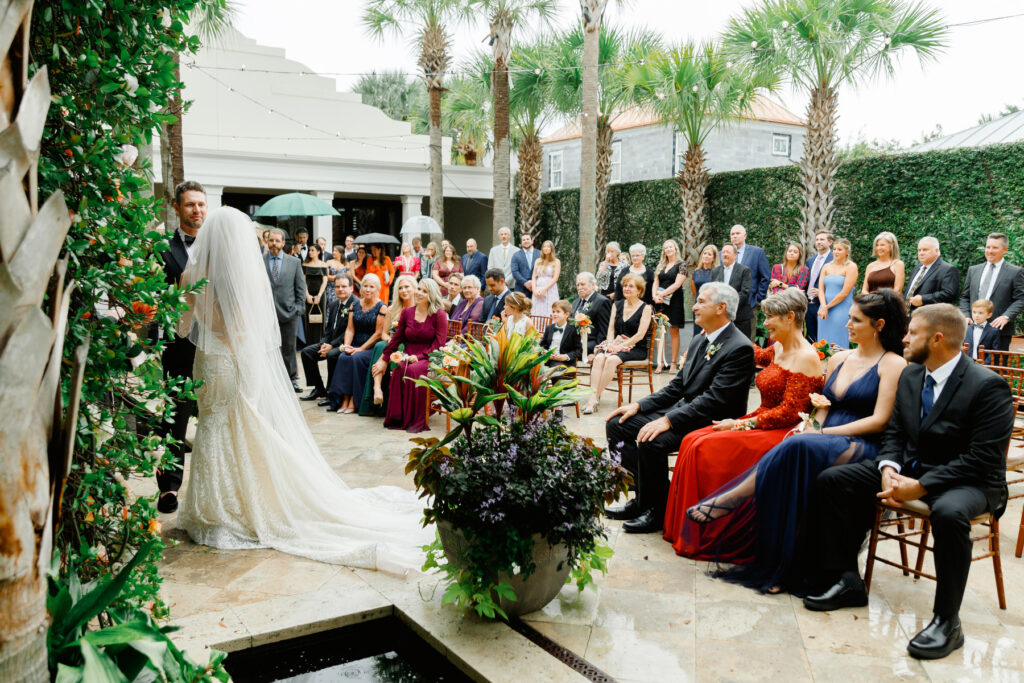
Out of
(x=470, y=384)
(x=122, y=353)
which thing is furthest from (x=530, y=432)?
(x=122, y=353)

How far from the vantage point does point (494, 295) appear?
30.1 ft

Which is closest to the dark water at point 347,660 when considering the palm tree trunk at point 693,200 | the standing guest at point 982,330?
the standing guest at point 982,330

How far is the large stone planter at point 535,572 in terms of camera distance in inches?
130

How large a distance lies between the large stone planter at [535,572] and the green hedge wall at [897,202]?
32.3 ft

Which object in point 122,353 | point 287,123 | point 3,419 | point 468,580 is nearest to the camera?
point 3,419

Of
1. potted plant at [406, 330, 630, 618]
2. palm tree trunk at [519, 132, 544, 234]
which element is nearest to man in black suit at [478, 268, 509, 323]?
potted plant at [406, 330, 630, 618]

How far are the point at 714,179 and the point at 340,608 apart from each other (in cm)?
1374

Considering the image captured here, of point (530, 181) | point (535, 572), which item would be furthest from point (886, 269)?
point (530, 181)

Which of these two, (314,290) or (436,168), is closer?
(314,290)

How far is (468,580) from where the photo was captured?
3.26 meters

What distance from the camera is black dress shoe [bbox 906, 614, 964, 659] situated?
3.15 m

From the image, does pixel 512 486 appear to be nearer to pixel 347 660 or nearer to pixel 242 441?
pixel 347 660

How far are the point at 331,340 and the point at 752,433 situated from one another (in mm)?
5837

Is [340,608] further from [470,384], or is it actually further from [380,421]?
[380,421]
